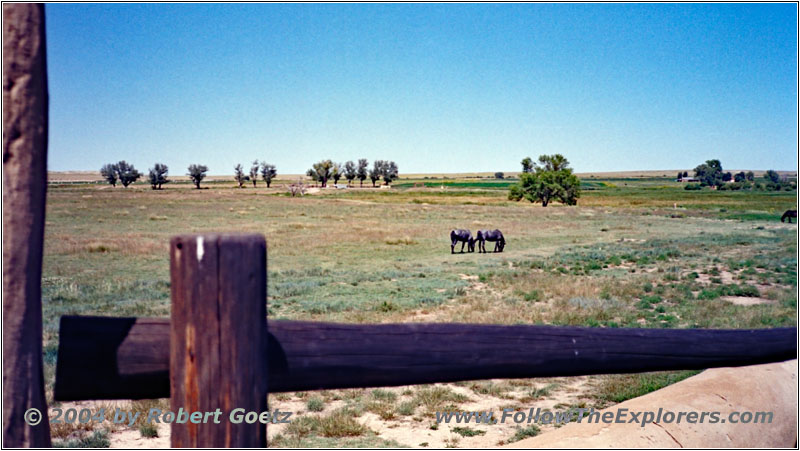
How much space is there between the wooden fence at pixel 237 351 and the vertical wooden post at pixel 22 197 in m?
0.16

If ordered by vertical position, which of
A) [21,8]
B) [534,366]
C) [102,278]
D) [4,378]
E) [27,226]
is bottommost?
[102,278]

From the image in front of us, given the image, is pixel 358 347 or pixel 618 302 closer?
pixel 358 347

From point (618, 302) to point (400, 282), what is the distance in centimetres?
519

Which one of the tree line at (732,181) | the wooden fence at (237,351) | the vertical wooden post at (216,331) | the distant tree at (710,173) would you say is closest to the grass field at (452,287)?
the wooden fence at (237,351)

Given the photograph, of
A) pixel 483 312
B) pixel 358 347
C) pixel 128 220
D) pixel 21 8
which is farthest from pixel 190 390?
pixel 128 220

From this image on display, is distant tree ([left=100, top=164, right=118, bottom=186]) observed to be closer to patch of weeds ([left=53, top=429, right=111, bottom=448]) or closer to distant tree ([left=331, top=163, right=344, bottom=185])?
distant tree ([left=331, top=163, right=344, bottom=185])

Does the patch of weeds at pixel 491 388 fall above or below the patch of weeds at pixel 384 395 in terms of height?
below

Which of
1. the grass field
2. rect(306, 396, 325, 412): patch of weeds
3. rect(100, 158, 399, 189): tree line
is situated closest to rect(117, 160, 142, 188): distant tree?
rect(100, 158, 399, 189): tree line

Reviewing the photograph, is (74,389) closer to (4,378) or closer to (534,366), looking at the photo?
(4,378)

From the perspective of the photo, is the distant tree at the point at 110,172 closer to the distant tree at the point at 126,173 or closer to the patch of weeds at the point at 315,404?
the distant tree at the point at 126,173

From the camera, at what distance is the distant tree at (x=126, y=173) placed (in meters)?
118

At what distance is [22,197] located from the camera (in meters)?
1.32

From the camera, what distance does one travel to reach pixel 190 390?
1.48 metres

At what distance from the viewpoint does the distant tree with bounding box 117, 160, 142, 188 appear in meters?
118
